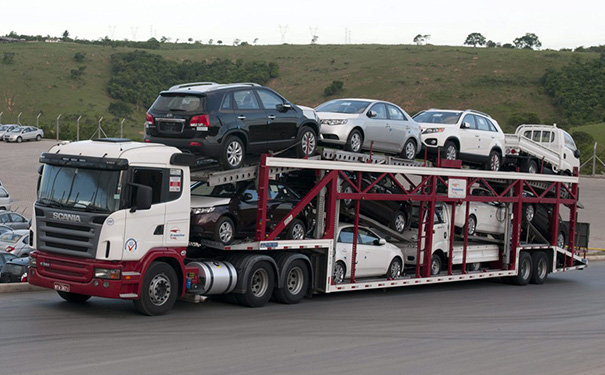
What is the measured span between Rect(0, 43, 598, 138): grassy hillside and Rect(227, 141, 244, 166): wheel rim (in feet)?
189

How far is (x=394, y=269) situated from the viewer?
57.7 ft

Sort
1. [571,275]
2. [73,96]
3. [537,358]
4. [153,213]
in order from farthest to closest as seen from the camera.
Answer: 1. [73,96]
2. [571,275]
3. [153,213]
4. [537,358]

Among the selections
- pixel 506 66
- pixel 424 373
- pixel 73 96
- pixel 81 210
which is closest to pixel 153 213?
pixel 81 210

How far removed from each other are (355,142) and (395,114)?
1.72m

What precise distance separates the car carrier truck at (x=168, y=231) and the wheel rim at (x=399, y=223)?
0.36 m

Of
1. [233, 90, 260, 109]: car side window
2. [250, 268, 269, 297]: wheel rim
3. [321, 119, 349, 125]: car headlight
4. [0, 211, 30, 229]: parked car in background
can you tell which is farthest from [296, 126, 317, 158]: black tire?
[0, 211, 30, 229]: parked car in background

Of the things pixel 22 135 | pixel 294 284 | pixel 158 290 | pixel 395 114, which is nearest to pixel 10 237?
pixel 294 284

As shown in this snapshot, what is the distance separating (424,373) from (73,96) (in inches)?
3328

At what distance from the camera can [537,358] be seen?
463 inches

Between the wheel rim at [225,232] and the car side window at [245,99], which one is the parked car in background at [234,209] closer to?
the wheel rim at [225,232]

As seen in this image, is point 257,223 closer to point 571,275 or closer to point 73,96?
point 571,275

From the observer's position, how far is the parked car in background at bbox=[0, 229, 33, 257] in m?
22.6

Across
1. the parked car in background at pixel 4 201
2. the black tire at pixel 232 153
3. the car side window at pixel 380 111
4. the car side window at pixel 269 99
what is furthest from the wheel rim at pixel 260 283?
the parked car in background at pixel 4 201

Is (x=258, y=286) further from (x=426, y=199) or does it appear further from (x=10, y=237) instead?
(x=10, y=237)
